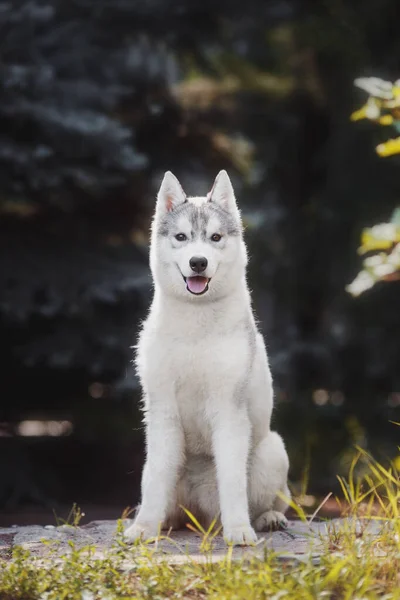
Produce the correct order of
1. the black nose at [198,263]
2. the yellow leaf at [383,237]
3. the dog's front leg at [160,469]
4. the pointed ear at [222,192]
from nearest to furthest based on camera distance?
the yellow leaf at [383,237] < the black nose at [198,263] < the dog's front leg at [160,469] < the pointed ear at [222,192]

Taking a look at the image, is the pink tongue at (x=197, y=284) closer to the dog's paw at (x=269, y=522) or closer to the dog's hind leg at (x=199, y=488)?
the dog's hind leg at (x=199, y=488)

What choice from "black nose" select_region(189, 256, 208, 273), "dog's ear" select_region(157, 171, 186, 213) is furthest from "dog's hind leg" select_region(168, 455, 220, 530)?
"dog's ear" select_region(157, 171, 186, 213)

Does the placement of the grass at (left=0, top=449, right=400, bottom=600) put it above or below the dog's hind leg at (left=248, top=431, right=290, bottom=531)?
below

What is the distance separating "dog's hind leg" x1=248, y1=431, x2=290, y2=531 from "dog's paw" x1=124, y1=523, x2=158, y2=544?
587 mm

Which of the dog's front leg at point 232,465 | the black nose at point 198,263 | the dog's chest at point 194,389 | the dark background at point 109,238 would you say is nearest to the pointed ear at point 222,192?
the black nose at point 198,263

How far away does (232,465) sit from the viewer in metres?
4.22

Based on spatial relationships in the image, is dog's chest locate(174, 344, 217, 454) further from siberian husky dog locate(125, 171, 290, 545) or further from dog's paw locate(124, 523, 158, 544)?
dog's paw locate(124, 523, 158, 544)

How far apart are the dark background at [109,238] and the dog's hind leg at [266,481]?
0.90m

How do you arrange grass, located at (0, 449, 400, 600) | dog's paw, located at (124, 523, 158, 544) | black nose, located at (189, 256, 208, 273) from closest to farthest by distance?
grass, located at (0, 449, 400, 600) < black nose, located at (189, 256, 208, 273) < dog's paw, located at (124, 523, 158, 544)

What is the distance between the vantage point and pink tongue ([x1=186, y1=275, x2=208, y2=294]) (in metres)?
4.19

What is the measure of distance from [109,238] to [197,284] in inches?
178

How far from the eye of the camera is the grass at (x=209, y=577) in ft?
11.0

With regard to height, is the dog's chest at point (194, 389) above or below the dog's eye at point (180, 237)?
below

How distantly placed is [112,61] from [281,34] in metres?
5.83
